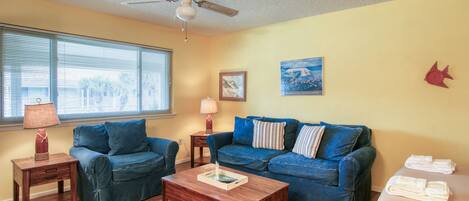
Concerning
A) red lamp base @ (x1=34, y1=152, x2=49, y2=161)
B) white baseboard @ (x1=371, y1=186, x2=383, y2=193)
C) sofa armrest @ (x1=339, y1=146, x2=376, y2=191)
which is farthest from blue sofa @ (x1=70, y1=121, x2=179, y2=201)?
white baseboard @ (x1=371, y1=186, x2=383, y2=193)

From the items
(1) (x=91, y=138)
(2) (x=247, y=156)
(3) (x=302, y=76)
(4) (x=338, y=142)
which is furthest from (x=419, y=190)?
(1) (x=91, y=138)

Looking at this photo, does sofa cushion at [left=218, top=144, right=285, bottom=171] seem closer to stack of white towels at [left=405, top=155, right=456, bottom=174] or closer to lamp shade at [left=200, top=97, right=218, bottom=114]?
lamp shade at [left=200, top=97, right=218, bottom=114]

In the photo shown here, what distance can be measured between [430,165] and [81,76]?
3971mm

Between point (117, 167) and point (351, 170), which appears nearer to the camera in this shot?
point (351, 170)

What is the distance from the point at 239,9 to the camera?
3473 mm

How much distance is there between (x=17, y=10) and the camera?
2998mm

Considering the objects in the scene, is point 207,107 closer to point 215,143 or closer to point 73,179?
point 215,143

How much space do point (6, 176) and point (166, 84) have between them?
233 centimetres

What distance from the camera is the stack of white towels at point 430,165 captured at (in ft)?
7.36

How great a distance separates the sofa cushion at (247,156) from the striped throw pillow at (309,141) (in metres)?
0.27

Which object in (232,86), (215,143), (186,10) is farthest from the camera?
(232,86)

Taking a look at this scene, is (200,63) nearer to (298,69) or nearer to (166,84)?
(166,84)

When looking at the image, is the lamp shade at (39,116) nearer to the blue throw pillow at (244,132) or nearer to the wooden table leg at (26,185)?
the wooden table leg at (26,185)

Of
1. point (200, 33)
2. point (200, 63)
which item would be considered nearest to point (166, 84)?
point (200, 63)
